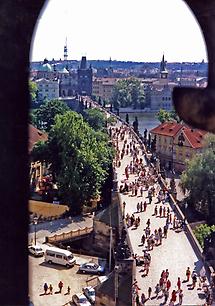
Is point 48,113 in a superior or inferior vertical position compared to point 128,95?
superior

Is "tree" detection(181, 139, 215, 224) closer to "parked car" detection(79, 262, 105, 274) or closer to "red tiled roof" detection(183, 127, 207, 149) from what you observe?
"parked car" detection(79, 262, 105, 274)

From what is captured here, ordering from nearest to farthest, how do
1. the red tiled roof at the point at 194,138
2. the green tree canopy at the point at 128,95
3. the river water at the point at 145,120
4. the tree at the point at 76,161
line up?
the tree at the point at 76,161
the red tiled roof at the point at 194,138
the river water at the point at 145,120
the green tree canopy at the point at 128,95

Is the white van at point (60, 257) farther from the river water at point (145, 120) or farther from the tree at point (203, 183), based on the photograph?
the river water at point (145, 120)

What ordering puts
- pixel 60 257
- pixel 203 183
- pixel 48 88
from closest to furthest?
pixel 60 257 → pixel 203 183 → pixel 48 88

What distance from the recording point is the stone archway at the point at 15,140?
136 centimetres

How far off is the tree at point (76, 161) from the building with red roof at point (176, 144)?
11.1 metres

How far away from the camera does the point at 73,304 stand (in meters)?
14.6

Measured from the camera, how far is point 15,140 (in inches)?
55.0

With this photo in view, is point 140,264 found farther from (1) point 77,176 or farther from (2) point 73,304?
(1) point 77,176

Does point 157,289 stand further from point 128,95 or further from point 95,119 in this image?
point 128,95

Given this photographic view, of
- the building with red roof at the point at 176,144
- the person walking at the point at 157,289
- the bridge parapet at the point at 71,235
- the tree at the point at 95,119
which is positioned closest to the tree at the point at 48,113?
the tree at the point at 95,119

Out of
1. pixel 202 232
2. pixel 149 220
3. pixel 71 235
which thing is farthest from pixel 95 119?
pixel 202 232

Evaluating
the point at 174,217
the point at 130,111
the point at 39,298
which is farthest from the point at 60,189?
the point at 130,111

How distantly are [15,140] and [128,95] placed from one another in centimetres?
7097
